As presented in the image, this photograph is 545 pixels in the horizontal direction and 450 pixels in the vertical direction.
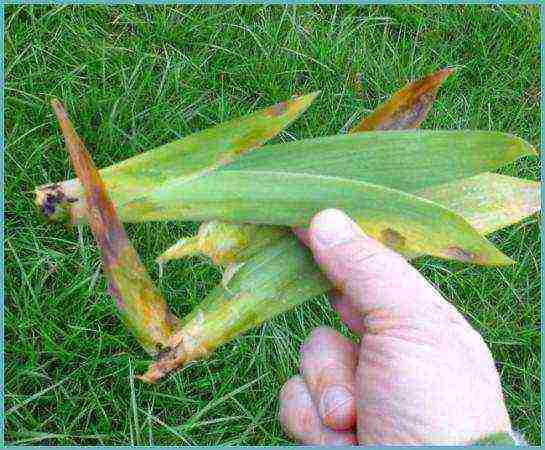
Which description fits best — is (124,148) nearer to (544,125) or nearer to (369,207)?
(369,207)

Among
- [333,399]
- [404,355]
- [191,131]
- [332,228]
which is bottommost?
[333,399]

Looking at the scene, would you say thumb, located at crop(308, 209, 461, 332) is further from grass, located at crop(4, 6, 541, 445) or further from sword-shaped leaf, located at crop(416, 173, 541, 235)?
grass, located at crop(4, 6, 541, 445)

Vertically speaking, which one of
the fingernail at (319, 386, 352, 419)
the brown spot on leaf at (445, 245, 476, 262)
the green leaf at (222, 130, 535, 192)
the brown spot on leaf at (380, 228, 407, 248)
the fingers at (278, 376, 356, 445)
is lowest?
the fingers at (278, 376, 356, 445)

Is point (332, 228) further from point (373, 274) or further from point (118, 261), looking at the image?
point (118, 261)

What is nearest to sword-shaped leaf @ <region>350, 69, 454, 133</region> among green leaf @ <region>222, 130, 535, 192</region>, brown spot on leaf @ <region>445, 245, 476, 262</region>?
green leaf @ <region>222, 130, 535, 192</region>

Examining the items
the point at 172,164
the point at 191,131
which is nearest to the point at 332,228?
the point at 172,164

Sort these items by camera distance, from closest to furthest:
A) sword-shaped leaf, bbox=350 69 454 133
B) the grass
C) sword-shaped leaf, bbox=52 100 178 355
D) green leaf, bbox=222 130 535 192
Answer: sword-shaped leaf, bbox=52 100 178 355
green leaf, bbox=222 130 535 192
sword-shaped leaf, bbox=350 69 454 133
the grass

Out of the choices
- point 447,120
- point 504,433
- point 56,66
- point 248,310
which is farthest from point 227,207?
point 447,120
